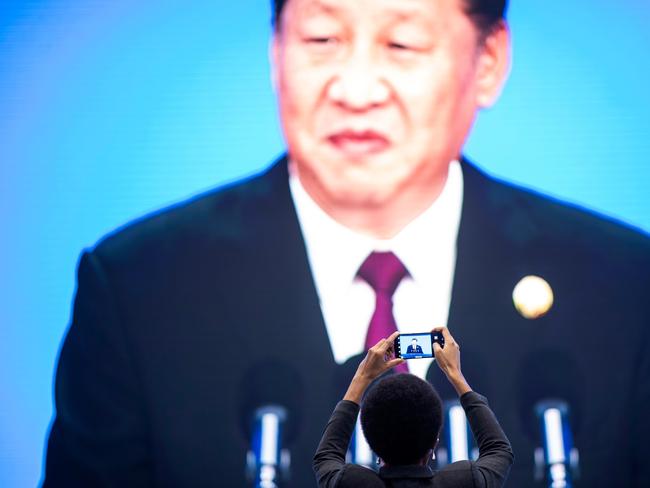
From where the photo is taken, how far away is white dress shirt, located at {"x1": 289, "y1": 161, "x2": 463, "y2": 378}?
281cm

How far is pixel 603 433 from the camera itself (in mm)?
2764

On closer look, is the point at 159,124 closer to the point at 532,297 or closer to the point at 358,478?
the point at 532,297

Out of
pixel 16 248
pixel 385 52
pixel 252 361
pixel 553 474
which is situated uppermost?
pixel 385 52

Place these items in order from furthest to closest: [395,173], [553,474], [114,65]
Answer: [114,65] → [395,173] → [553,474]

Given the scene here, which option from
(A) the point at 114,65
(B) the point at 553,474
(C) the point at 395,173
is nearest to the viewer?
(B) the point at 553,474

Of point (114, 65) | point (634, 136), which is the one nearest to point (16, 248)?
point (114, 65)

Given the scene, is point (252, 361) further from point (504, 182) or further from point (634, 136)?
point (634, 136)

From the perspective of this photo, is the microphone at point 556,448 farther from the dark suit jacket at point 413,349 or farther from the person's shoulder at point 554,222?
the dark suit jacket at point 413,349

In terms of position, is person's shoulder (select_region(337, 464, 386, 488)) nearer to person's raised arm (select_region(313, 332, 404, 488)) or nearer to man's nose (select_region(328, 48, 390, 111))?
person's raised arm (select_region(313, 332, 404, 488))

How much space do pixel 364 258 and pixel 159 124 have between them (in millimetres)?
800

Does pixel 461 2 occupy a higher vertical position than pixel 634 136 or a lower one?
higher

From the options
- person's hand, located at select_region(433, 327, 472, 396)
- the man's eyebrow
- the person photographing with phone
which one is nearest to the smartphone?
person's hand, located at select_region(433, 327, 472, 396)

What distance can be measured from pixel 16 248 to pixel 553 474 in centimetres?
179

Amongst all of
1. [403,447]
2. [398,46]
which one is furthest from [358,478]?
[398,46]
